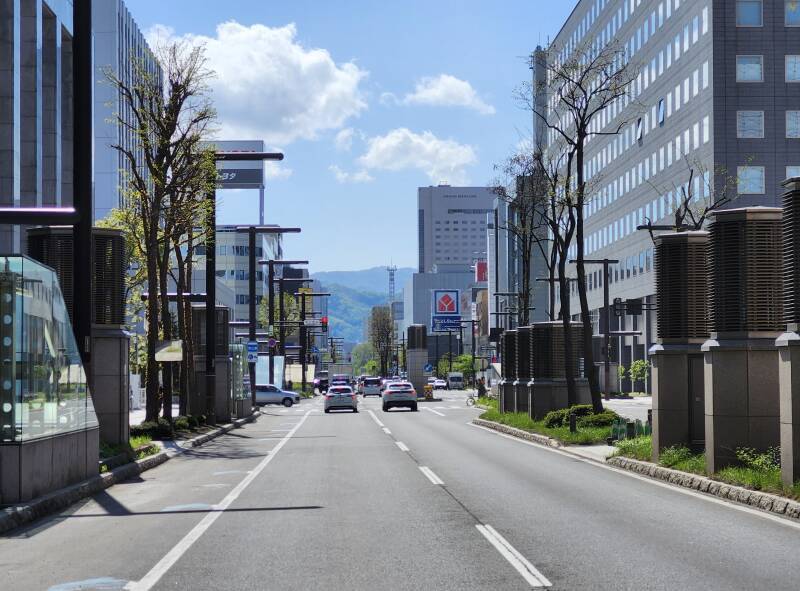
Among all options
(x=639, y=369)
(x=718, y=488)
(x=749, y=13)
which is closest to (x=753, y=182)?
(x=749, y=13)

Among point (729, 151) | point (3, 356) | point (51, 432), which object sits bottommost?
point (51, 432)

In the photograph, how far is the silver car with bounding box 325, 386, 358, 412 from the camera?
60875 millimetres

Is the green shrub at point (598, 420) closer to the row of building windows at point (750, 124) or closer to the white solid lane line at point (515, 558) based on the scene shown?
the white solid lane line at point (515, 558)

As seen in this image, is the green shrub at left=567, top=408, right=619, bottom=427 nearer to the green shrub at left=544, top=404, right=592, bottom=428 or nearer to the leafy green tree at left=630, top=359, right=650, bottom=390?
the green shrub at left=544, top=404, right=592, bottom=428

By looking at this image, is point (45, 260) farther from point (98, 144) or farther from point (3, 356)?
point (98, 144)

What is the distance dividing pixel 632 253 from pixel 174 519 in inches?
2980

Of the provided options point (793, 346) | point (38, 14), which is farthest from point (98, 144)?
point (793, 346)

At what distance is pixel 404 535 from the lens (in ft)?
39.4

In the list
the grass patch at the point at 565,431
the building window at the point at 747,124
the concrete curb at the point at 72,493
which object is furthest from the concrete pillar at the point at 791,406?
the building window at the point at 747,124

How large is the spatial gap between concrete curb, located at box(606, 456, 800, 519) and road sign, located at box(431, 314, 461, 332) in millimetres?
103529

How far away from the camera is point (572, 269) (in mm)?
107438

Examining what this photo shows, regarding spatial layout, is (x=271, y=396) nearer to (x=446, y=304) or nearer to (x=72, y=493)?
(x=72, y=493)

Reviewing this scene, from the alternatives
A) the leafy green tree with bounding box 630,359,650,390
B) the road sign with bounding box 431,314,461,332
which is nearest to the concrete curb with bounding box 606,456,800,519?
Result: the leafy green tree with bounding box 630,359,650,390

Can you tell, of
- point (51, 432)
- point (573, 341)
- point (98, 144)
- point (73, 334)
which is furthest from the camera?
point (98, 144)
